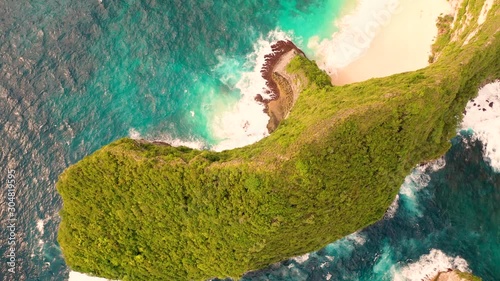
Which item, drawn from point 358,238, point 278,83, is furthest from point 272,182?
point 358,238

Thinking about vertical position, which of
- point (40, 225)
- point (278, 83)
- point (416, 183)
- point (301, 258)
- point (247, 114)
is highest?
point (278, 83)

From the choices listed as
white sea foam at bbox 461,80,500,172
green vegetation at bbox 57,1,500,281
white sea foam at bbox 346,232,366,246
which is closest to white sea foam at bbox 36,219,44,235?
green vegetation at bbox 57,1,500,281

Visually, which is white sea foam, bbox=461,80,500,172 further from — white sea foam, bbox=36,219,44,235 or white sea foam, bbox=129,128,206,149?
white sea foam, bbox=36,219,44,235

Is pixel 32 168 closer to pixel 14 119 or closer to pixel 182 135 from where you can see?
pixel 14 119

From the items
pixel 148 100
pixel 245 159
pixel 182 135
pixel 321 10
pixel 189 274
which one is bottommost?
pixel 189 274

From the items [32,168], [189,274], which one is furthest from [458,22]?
[32,168]

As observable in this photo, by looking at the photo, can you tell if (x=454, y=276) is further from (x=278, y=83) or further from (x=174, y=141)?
(x=174, y=141)

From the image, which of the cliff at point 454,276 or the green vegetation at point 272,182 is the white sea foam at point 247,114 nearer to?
the green vegetation at point 272,182
